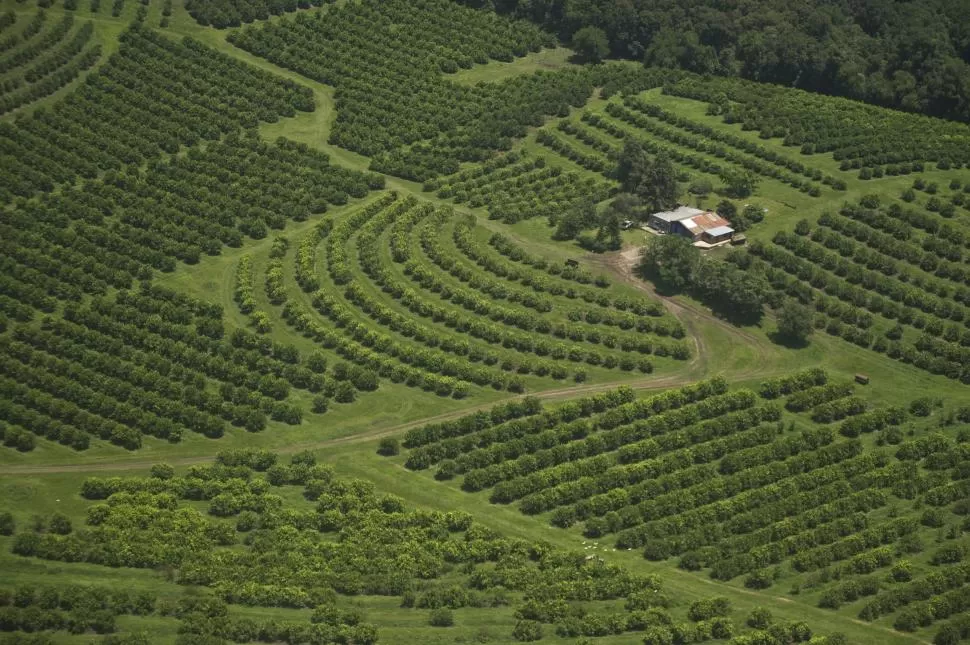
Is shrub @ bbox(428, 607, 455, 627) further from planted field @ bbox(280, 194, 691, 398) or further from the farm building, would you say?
the farm building

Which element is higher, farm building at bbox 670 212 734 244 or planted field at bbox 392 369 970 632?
farm building at bbox 670 212 734 244

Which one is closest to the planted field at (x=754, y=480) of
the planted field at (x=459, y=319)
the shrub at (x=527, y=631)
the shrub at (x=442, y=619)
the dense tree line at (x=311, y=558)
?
the dense tree line at (x=311, y=558)

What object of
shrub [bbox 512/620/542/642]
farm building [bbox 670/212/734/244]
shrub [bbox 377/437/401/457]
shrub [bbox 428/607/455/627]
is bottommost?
shrub [bbox 377/437/401/457]

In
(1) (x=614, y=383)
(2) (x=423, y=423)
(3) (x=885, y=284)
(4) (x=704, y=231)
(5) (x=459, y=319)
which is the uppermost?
(3) (x=885, y=284)

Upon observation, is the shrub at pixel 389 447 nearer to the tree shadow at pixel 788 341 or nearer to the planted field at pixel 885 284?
the tree shadow at pixel 788 341

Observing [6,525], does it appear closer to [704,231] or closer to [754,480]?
[754,480]

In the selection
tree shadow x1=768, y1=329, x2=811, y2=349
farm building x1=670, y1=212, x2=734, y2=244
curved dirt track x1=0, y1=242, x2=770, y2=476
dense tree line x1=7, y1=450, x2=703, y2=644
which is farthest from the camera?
farm building x1=670, y1=212, x2=734, y2=244

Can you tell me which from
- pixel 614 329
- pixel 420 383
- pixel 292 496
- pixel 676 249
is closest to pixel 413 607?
pixel 292 496

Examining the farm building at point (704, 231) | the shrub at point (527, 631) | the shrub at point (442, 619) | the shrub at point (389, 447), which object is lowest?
the shrub at point (389, 447)

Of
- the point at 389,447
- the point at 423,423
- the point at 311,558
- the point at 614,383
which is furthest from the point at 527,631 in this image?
the point at 614,383

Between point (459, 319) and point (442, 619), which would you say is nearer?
point (442, 619)

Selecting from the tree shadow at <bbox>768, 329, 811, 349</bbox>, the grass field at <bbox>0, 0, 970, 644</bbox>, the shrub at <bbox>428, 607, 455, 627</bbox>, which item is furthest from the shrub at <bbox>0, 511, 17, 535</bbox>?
the tree shadow at <bbox>768, 329, 811, 349</bbox>

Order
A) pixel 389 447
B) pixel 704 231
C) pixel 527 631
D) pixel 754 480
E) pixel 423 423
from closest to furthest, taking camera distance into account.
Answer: pixel 527 631
pixel 754 480
pixel 389 447
pixel 423 423
pixel 704 231
